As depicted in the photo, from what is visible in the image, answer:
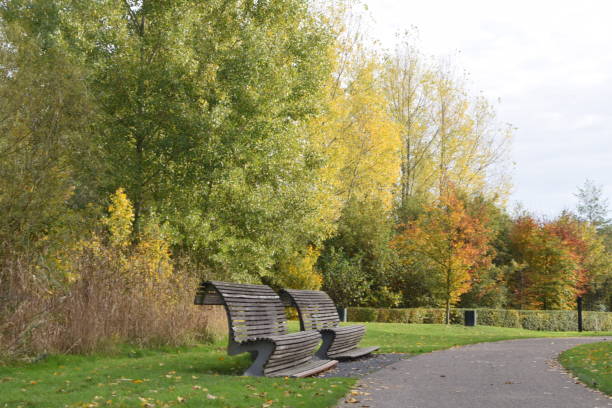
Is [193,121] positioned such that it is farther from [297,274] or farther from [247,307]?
[297,274]

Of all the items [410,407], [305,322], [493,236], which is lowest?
[410,407]

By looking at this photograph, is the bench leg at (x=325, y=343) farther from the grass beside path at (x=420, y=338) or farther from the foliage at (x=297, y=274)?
the foliage at (x=297, y=274)

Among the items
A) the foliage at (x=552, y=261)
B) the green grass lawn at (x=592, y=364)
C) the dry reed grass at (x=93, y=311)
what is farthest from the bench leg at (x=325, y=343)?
the foliage at (x=552, y=261)

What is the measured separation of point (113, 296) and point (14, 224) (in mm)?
2567

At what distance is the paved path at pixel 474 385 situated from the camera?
6.68 m

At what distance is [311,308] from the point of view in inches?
423

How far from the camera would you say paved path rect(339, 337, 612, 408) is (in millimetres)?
6680

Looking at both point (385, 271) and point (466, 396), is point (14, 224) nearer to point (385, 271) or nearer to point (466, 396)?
point (466, 396)

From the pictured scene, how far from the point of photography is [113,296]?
10.5 m

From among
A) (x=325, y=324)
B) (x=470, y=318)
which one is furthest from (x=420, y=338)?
(x=470, y=318)

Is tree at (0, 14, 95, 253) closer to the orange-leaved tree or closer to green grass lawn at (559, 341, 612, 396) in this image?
green grass lawn at (559, 341, 612, 396)

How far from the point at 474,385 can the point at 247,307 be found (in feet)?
10.1

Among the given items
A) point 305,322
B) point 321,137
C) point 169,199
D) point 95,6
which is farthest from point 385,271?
point 305,322

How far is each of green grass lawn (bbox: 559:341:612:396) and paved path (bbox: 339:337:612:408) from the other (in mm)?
199
